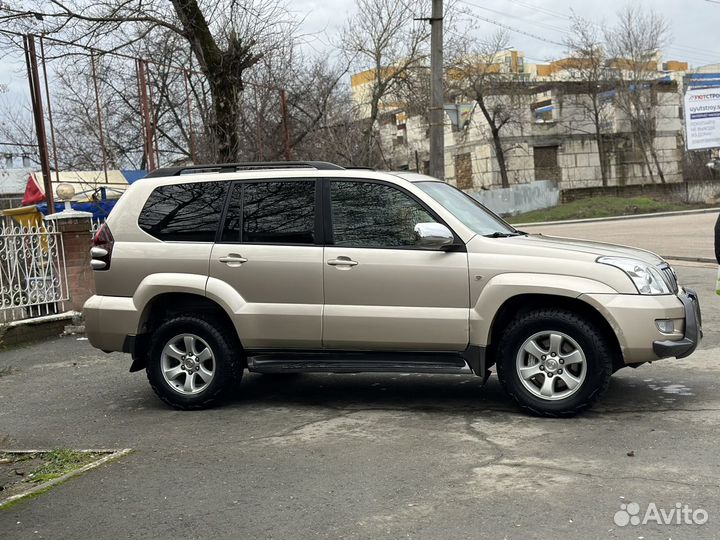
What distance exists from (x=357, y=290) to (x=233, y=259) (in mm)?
1052

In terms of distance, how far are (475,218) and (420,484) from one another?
8.81 feet

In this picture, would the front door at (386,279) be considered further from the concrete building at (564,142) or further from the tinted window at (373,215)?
the concrete building at (564,142)

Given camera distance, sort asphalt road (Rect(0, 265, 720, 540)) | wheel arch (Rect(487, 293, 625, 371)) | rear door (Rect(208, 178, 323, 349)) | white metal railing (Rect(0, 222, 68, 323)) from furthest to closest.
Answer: white metal railing (Rect(0, 222, 68, 323)), rear door (Rect(208, 178, 323, 349)), wheel arch (Rect(487, 293, 625, 371)), asphalt road (Rect(0, 265, 720, 540))

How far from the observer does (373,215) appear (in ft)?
22.1

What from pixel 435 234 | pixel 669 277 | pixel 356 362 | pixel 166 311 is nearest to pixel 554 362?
pixel 669 277

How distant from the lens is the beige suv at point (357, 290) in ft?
20.2

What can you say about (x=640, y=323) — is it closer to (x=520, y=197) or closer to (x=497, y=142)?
(x=520, y=197)

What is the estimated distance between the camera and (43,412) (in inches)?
295

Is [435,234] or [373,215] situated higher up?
[373,215]

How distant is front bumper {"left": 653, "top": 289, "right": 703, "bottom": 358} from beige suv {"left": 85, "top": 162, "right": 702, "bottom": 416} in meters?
0.01

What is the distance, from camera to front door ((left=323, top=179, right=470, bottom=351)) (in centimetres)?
639

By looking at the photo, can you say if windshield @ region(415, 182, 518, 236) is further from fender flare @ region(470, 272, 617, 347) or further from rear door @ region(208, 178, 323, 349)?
rear door @ region(208, 178, 323, 349)

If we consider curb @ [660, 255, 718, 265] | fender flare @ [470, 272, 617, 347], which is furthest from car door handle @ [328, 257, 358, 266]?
curb @ [660, 255, 718, 265]

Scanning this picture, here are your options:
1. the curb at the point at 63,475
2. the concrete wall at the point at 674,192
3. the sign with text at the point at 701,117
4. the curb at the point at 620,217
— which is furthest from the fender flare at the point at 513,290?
the concrete wall at the point at 674,192
